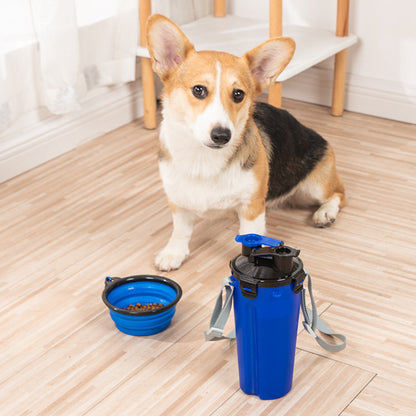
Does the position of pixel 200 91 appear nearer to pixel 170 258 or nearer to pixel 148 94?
pixel 170 258

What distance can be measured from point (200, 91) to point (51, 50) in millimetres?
1012

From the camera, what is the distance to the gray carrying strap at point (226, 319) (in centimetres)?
144

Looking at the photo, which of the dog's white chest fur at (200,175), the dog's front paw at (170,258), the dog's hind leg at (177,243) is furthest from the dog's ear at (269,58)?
the dog's front paw at (170,258)

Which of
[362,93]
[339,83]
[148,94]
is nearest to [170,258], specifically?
[148,94]

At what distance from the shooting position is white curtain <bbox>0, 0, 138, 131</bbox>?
240 cm

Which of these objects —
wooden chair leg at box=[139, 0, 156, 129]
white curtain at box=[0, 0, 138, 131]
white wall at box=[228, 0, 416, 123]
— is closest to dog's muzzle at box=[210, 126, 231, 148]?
white curtain at box=[0, 0, 138, 131]

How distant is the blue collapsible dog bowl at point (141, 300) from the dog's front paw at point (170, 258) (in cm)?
19

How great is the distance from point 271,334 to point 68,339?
0.57 metres

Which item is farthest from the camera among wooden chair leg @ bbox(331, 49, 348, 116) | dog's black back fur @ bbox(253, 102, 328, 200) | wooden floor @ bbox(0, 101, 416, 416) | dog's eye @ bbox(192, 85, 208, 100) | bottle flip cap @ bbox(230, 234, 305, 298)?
wooden chair leg @ bbox(331, 49, 348, 116)

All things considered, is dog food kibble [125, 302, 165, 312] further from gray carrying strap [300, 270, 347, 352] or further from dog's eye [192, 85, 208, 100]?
dog's eye [192, 85, 208, 100]

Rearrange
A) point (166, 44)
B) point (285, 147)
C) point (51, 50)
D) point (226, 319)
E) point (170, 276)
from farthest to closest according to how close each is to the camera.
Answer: point (51, 50) → point (285, 147) → point (170, 276) → point (166, 44) → point (226, 319)

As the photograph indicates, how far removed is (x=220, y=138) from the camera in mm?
1602

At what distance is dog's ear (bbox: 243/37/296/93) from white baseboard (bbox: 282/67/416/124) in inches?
56.6

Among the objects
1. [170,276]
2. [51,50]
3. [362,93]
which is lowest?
[170,276]
